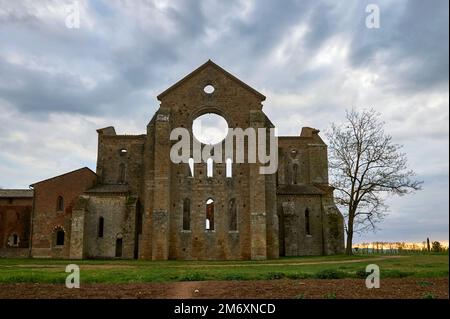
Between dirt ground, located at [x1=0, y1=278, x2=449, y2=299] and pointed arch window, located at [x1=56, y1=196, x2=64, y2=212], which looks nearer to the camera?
dirt ground, located at [x1=0, y1=278, x2=449, y2=299]

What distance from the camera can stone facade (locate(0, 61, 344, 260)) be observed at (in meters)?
34.7

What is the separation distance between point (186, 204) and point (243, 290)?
2279 centimetres

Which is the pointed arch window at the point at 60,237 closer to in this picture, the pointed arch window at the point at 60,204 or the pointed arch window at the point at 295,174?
the pointed arch window at the point at 60,204

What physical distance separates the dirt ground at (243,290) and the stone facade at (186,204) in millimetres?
18867

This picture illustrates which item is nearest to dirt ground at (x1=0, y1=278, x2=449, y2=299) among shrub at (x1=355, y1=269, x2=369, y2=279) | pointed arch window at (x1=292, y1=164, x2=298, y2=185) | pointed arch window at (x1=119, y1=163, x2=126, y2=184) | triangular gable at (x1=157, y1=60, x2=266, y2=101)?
shrub at (x1=355, y1=269, x2=369, y2=279)

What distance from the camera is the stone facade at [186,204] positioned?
114 feet

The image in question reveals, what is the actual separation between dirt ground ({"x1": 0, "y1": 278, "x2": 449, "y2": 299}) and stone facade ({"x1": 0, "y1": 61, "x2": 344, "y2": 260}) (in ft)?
61.9

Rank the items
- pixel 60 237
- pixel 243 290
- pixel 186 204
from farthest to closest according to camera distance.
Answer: pixel 60 237 < pixel 186 204 < pixel 243 290

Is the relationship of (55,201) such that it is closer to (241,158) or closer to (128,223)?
(128,223)

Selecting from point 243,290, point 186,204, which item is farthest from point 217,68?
point 243,290

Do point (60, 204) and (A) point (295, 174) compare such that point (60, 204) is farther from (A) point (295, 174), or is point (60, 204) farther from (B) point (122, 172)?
(A) point (295, 174)

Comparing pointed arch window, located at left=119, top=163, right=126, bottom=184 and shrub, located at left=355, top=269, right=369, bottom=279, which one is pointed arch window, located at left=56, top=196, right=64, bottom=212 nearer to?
pointed arch window, located at left=119, top=163, right=126, bottom=184

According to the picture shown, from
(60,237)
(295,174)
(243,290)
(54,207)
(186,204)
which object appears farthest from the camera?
(295,174)

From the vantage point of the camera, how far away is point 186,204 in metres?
36.0
